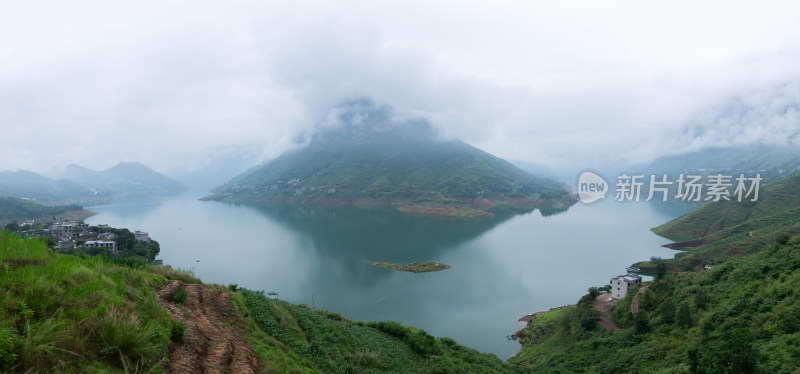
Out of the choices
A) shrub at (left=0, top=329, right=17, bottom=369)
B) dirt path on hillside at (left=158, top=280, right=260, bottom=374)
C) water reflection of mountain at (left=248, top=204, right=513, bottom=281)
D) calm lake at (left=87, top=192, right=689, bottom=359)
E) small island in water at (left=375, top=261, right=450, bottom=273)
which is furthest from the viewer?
water reflection of mountain at (left=248, top=204, right=513, bottom=281)

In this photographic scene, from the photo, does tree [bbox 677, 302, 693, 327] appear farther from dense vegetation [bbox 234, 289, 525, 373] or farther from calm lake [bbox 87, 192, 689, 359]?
calm lake [bbox 87, 192, 689, 359]

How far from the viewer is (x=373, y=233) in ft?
181

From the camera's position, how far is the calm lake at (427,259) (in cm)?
2691

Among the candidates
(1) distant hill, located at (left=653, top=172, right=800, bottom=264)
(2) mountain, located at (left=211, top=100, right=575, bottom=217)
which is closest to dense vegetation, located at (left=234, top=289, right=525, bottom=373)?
(1) distant hill, located at (left=653, top=172, right=800, bottom=264)

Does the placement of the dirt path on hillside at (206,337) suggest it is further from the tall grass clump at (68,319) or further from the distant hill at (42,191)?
the distant hill at (42,191)

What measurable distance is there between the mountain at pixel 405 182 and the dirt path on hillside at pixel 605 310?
163ft

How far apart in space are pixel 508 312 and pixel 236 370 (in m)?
25.2

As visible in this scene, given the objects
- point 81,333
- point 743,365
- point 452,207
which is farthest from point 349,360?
point 452,207

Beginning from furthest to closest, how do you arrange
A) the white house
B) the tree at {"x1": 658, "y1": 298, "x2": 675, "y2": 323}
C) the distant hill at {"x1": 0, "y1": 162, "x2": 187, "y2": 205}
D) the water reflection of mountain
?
the distant hill at {"x1": 0, "y1": 162, "x2": 187, "y2": 205} < the water reflection of mountain < the white house < the tree at {"x1": 658, "y1": 298, "x2": 675, "y2": 323}

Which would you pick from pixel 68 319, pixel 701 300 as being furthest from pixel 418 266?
pixel 68 319

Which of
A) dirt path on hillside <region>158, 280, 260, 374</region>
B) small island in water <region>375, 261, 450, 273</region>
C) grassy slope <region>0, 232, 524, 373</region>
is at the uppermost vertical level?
grassy slope <region>0, 232, 524, 373</region>

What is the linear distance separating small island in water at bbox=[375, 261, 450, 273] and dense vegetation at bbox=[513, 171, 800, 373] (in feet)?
46.3

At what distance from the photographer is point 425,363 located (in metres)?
10.9

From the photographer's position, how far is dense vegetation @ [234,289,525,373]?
263 inches
